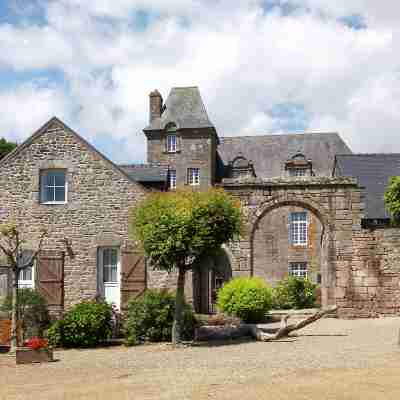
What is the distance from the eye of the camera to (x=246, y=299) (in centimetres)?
1644

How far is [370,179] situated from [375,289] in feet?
14.3

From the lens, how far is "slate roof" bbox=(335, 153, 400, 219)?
1902 cm

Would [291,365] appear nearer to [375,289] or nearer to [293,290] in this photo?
[375,289]

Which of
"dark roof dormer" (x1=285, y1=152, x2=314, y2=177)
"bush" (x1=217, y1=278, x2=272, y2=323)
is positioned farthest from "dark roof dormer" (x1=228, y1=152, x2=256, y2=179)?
"bush" (x1=217, y1=278, x2=272, y2=323)

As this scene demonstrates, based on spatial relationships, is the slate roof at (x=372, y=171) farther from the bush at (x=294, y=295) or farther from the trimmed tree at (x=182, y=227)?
Answer: the trimmed tree at (x=182, y=227)

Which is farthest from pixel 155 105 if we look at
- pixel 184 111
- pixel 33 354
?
pixel 33 354

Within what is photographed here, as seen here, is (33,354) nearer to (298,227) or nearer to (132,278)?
(132,278)

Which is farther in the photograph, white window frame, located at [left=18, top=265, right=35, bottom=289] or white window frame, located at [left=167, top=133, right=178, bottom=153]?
white window frame, located at [left=167, top=133, right=178, bottom=153]

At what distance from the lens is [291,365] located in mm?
9477

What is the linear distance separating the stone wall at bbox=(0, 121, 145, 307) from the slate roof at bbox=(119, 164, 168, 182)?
3516 millimetres

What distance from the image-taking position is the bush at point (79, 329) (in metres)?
13.3

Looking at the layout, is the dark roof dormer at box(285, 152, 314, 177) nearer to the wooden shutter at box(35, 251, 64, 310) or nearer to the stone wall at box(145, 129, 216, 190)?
the stone wall at box(145, 129, 216, 190)

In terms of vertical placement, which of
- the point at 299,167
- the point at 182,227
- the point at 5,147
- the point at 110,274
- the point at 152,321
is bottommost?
the point at 152,321

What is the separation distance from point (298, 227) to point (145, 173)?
45.1ft
